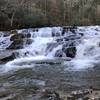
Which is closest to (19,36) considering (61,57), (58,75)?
(61,57)

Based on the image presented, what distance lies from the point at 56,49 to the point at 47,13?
14.7 meters

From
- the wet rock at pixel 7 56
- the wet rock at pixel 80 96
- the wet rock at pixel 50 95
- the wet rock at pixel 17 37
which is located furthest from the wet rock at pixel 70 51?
the wet rock at pixel 80 96

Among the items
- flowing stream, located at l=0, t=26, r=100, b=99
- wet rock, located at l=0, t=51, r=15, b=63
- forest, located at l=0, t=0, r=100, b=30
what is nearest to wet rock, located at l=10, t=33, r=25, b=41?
flowing stream, located at l=0, t=26, r=100, b=99

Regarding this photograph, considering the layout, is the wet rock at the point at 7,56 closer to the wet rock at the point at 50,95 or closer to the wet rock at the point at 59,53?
the wet rock at the point at 59,53

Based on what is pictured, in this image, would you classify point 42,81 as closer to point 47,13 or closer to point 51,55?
point 51,55

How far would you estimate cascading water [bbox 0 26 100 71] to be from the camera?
16.5m

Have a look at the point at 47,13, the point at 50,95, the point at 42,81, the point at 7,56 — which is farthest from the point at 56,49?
the point at 47,13

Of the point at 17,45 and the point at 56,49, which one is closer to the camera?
the point at 56,49

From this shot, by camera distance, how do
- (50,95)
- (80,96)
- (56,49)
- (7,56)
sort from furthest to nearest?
(56,49)
(7,56)
(50,95)
(80,96)

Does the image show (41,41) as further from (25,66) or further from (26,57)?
(25,66)

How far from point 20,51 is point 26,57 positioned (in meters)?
0.80

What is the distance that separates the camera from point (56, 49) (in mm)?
19219

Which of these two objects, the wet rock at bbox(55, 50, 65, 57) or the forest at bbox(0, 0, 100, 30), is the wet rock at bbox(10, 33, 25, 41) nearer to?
the wet rock at bbox(55, 50, 65, 57)

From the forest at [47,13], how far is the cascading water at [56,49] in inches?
216
